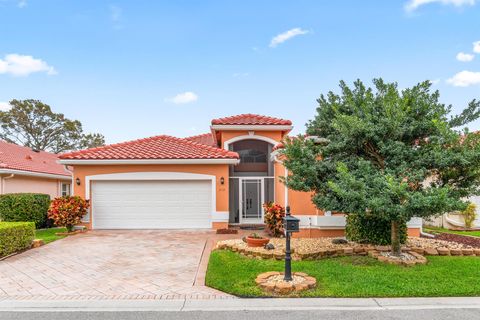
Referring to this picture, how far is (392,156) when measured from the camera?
7.51 meters

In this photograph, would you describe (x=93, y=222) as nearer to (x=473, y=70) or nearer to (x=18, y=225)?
(x=18, y=225)

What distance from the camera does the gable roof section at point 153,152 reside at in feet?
43.9

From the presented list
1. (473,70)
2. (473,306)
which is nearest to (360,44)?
(473,70)

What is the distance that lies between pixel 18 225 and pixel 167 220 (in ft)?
18.3

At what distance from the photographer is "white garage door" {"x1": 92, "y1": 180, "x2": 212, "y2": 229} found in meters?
13.6

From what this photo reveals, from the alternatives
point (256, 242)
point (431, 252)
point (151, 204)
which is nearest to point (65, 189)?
point (151, 204)

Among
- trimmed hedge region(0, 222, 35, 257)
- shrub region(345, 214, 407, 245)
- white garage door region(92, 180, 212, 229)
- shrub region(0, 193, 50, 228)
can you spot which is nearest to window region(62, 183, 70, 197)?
shrub region(0, 193, 50, 228)

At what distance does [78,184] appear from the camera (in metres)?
13.6

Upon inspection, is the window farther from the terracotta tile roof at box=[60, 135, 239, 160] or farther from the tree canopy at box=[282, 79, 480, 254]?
the tree canopy at box=[282, 79, 480, 254]

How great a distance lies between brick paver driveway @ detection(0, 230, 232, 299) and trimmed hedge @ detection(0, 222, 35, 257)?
1.19ft

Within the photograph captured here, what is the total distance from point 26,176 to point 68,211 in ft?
21.4

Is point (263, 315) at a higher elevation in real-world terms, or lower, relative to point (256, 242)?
lower

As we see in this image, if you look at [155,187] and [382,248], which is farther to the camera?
[155,187]

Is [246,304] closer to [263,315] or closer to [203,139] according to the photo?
[263,315]
